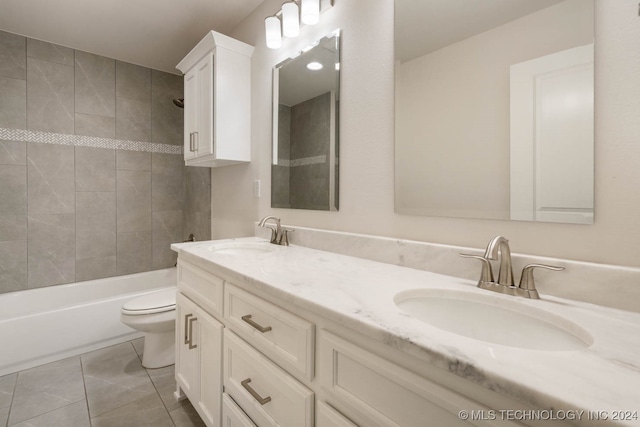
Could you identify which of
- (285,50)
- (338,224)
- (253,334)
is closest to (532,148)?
(338,224)

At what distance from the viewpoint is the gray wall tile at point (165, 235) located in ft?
10.1

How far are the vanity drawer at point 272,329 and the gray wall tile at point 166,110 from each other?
2.65m

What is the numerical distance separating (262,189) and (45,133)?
2.09m

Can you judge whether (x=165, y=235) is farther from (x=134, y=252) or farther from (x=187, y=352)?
(x=187, y=352)

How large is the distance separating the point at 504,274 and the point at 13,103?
3.53 meters

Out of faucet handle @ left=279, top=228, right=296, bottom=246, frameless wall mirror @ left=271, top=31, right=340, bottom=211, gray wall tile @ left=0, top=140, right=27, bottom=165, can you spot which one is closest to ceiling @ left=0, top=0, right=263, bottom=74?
frameless wall mirror @ left=271, top=31, right=340, bottom=211

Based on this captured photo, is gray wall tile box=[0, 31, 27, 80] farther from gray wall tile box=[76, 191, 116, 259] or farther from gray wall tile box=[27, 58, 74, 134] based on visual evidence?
gray wall tile box=[76, 191, 116, 259]

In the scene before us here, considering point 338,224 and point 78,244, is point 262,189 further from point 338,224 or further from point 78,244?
point 78,244

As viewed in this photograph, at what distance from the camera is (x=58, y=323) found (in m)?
2.14

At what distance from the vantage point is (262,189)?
1.97 m

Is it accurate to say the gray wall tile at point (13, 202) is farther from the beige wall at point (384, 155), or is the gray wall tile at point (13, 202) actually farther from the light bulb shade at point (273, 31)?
the light bulb shade at point (273, 31)

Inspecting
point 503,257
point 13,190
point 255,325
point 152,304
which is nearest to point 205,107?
point 152,304

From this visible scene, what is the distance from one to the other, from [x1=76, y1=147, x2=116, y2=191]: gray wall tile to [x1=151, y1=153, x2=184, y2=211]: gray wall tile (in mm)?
362

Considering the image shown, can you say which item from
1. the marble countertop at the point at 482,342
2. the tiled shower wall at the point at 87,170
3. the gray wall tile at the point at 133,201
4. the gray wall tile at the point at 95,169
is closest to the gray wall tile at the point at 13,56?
the tiled shower wall at the point at 87,170
